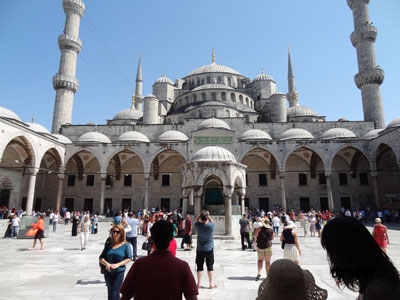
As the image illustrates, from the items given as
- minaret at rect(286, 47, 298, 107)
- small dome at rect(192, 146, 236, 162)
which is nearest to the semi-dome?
minaret at rect(286, 47, 298, 107)

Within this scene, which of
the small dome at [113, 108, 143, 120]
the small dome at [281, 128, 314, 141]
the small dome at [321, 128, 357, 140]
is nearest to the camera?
the small dome at [321, 128, 357, 140]

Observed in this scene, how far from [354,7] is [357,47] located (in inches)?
144

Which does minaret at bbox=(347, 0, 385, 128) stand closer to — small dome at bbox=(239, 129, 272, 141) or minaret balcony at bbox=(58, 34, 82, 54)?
small dome at bbox=(239, 129, 272, 141)

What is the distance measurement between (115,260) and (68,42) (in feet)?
83.4

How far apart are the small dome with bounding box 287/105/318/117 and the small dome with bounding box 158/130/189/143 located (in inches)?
485

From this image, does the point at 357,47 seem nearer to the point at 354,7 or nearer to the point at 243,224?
the point at 354,7

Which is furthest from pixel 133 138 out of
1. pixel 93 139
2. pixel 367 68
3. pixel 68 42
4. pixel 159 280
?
pixel 159 280

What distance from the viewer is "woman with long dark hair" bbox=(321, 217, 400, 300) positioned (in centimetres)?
109

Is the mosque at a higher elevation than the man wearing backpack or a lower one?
higher

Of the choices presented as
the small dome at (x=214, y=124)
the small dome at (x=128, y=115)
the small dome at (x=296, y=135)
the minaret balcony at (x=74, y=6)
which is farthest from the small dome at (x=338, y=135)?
the minaret balcony at (x=74, y=6)

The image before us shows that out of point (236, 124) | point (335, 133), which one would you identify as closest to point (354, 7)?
point (335, 133)

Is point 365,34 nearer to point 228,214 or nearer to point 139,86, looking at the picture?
point 228,214

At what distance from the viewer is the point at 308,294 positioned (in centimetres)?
118

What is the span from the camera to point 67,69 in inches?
942
